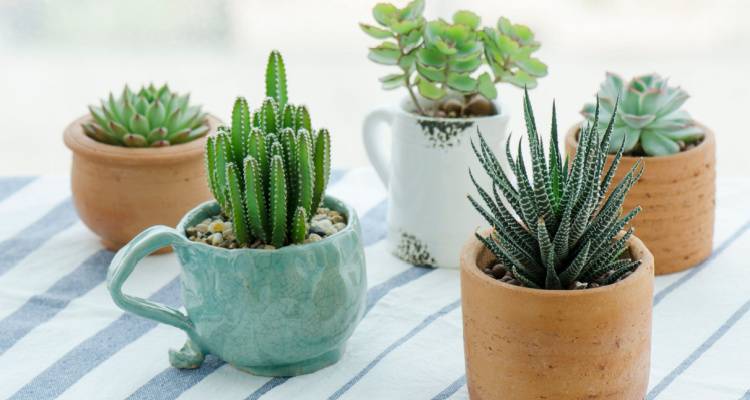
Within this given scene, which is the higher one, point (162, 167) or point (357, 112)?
point (162, 167)

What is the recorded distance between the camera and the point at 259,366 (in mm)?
901

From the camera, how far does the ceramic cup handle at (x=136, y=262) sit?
34.1 inches

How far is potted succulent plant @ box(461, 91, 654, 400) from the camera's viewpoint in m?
0.76

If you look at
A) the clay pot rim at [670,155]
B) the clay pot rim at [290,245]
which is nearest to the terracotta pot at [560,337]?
the clay pot rim at [290,245]

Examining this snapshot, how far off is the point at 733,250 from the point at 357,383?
1.50 ft

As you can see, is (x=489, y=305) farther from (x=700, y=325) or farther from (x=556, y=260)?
(x=700, y=325)

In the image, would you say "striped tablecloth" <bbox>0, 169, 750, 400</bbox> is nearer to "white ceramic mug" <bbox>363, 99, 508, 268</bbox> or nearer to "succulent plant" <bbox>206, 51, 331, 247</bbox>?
"white ceramic mug" <bbox>363, 99, 508, 268</bbox>

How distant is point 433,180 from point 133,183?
12.1 inches

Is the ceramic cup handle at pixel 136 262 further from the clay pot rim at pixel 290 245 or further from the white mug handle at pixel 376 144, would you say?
the white mug handle at pixel 376 144

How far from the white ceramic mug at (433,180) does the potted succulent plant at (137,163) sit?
0.21 metres

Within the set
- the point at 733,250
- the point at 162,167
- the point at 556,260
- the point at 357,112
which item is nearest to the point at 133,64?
the point at 357,112

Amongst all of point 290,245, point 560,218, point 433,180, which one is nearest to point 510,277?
point 560,218

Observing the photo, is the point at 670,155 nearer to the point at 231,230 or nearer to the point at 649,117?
the point at 649,117

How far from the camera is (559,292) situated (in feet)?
2.46
